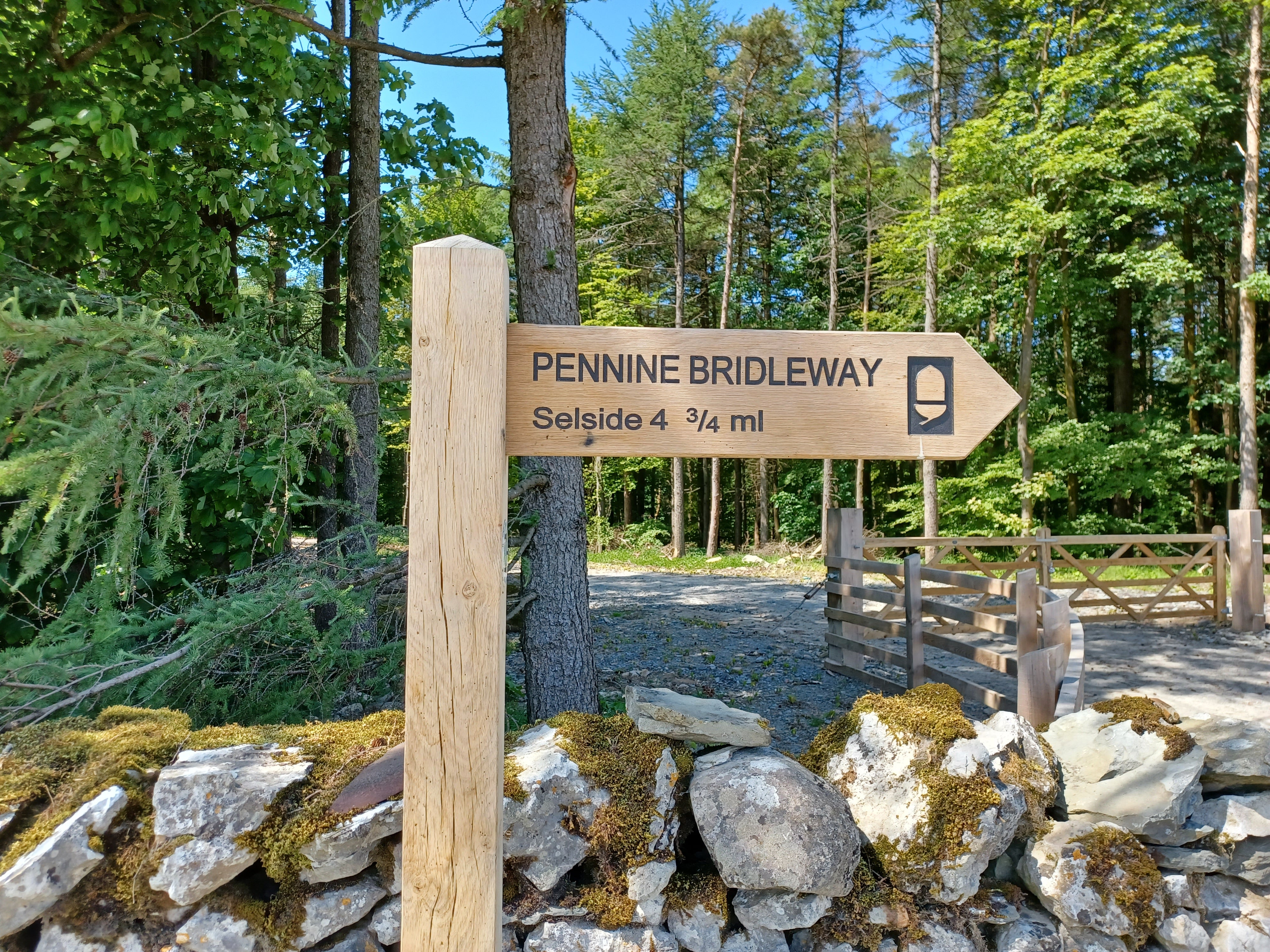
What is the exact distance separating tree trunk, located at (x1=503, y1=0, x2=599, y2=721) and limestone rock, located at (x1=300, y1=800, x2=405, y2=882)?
7.13ft

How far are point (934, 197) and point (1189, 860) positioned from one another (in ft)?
53.2

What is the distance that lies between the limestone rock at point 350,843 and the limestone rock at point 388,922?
0.50 feet

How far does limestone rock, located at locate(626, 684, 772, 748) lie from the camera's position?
279 cm

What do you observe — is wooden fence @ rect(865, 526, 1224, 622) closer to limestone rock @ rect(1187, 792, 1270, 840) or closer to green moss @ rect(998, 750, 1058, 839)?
limestone rock @ rect(1187, 792, 1270, 840)

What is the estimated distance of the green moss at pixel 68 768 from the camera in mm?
2326

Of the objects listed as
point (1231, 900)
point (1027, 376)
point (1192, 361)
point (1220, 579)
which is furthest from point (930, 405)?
point (1192, 361)

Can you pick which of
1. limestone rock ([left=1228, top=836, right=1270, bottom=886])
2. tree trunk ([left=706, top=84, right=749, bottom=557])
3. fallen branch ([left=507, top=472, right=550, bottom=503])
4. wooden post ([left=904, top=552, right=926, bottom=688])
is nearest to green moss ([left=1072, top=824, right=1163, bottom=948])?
limestone rock ([left=1228, top=836, right=1270, bottom=886])

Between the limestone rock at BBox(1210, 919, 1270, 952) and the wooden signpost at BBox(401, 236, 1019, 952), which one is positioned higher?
the wooden signpost at BBox(401, 236, 1019, 952)

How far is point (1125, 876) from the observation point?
2.69m

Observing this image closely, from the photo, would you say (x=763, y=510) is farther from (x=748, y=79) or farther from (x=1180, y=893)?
(x=1180, y=893)

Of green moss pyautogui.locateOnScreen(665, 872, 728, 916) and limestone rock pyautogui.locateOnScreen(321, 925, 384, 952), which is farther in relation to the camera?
green moss pyautogui.locateOnScreen(665, 872, 728, 916)

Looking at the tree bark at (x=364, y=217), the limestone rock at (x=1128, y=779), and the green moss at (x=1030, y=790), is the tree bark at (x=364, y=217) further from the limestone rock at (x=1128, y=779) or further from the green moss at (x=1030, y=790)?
the limestone rock at (x=1128, y=779)

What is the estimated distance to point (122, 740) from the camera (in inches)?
101

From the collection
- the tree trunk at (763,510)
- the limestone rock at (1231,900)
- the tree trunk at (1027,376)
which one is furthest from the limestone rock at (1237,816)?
the tree trunk at (763,510)
